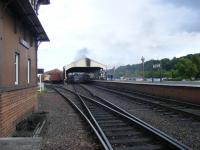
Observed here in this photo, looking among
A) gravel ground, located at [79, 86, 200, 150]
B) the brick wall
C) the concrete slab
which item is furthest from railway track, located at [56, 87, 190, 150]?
the brick wall

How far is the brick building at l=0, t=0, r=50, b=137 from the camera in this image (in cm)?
998

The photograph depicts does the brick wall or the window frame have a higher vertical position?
the window frame

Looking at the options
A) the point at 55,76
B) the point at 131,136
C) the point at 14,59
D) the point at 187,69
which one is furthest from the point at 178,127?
the point at 187,69

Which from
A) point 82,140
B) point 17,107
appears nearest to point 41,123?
point 17,107

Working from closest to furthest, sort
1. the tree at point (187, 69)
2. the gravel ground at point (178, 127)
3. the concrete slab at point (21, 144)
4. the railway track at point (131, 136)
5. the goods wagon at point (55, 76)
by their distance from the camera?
the concrete slab at point (21, 144) < the railway track at point (131, 136) < the gravel ground at point (178, 127) < the goods wagon at point (55, 76) < the tree at point (187, 69)

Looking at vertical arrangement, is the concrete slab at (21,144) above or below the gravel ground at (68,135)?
above

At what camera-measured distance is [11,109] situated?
1099 cm

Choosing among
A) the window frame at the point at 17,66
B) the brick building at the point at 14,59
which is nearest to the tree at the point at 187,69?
the brick building at the point at 14,59

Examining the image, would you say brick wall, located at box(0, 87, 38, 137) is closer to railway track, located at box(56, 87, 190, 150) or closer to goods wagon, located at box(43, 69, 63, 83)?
railway track, located at box(56, 87, 190, 150)

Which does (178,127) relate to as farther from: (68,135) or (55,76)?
(55,76)

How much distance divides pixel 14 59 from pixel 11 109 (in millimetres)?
2053

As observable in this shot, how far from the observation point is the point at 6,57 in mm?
10727

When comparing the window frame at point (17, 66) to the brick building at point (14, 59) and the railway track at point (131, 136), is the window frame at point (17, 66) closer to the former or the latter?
the brick building at point (14, 59)

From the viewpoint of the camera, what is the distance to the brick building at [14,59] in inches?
393
